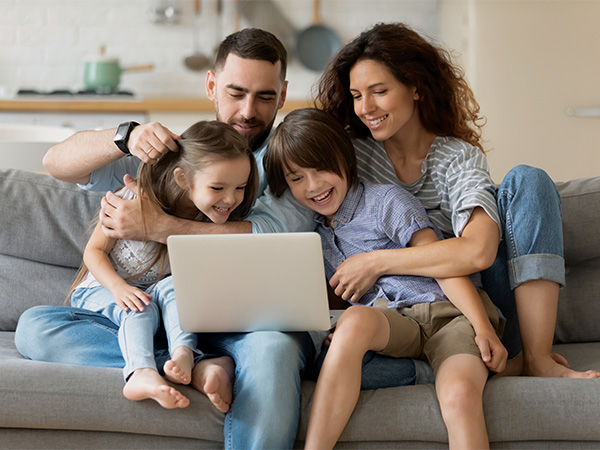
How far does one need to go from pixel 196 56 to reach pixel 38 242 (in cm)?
281

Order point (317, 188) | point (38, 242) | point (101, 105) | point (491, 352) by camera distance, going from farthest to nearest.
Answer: point (101, 105)
point (38, 242)
point (317, 188)
point (491, 352)

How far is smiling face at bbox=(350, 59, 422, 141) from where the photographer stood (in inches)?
70.8

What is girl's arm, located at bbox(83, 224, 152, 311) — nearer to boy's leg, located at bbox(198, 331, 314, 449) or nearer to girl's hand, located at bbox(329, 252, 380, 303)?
boy's leg, located at bbox(198, 331, 314, 449)

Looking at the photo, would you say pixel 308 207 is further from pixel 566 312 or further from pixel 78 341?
pixel 566 312

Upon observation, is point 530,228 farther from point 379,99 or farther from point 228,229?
point 228,229

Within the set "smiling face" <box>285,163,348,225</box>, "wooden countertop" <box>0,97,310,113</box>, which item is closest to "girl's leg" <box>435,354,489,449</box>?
"smiling face" <box>285,163,348,225</box>

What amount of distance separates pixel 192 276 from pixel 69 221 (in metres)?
0.74

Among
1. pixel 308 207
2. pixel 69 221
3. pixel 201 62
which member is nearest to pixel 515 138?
pixel 201 62

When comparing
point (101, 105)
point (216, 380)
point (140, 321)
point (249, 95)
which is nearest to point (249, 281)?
point (216, 380)

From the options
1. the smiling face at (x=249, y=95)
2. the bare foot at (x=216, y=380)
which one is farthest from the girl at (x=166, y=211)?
the smiling face at (x=249, y=95)

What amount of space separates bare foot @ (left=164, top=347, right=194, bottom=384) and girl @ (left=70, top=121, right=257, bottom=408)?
0.25 feet

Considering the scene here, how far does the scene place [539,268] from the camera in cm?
158

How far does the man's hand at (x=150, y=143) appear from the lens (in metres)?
1.64

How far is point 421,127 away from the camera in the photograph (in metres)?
→ 1.89
